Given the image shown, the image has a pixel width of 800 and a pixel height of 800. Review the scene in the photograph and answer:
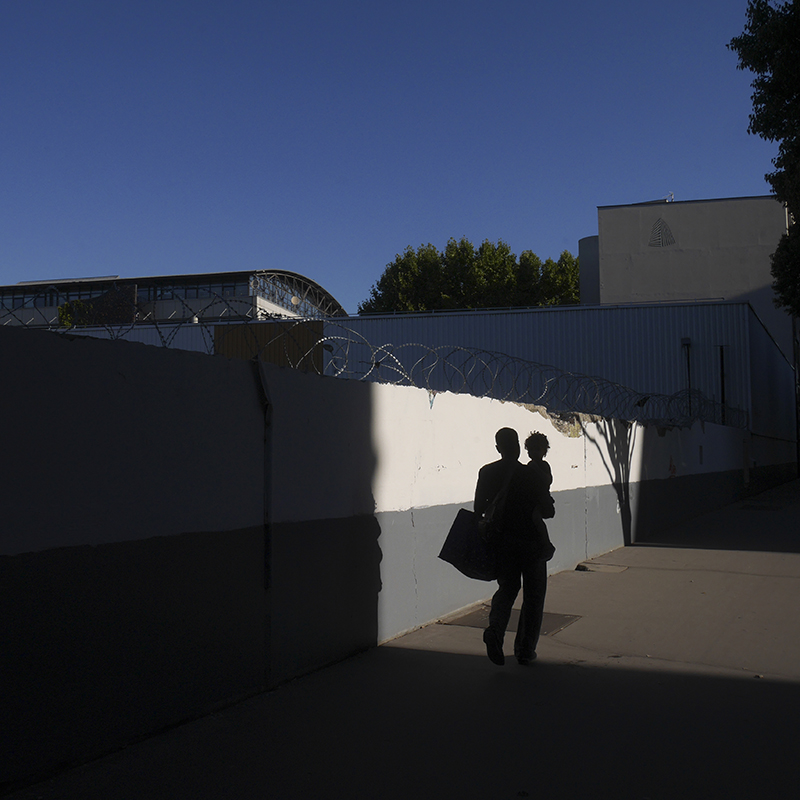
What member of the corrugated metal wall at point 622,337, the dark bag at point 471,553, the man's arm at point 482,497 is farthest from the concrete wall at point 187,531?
the corrugated metal wall at point 622,337

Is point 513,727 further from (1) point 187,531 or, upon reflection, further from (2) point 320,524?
(1) point 187,531

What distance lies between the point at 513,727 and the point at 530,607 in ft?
3.89

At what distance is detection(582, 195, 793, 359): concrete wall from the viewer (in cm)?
3450

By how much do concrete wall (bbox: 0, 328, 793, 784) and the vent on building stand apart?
3134 centimetres

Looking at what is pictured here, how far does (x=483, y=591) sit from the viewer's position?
288 inches

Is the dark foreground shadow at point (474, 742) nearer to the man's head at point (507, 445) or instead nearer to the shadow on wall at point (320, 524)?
the shadow on wall at point (320, 524)

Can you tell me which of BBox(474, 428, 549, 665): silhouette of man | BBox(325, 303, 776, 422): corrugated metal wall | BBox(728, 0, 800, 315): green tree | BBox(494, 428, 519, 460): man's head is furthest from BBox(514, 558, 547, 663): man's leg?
BBox(325, 303, 776, 422): corrugated metal wall

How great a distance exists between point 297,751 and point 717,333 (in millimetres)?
24281

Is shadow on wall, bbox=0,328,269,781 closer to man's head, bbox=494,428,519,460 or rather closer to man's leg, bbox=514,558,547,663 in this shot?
man's head, bbox=494,428,519,460

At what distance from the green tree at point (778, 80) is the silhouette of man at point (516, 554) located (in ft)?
48.8

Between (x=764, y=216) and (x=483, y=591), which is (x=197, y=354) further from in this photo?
(x=764, y=216)

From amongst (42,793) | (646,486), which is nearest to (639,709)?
(42,793)

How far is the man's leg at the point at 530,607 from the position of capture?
508 cm

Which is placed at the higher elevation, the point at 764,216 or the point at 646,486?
the point at 764,216
